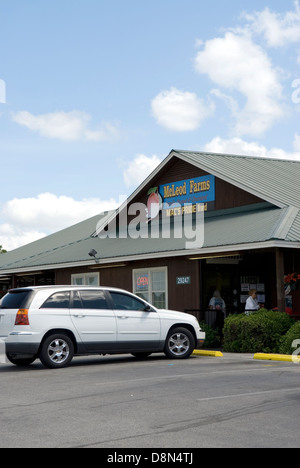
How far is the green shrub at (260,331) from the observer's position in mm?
18192

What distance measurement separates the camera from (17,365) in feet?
53.7

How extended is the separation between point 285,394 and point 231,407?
1.49 m

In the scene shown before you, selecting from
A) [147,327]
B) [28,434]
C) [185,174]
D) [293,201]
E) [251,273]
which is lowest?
[28,434]

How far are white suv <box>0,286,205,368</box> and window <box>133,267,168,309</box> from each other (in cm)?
689

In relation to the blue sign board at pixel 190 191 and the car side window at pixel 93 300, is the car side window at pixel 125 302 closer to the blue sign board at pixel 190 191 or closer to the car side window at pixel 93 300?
the car side window at pixel 93 300

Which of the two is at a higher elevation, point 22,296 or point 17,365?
point 22,296

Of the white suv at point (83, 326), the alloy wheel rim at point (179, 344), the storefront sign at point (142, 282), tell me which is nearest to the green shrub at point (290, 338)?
the white suv at point (83, 326)

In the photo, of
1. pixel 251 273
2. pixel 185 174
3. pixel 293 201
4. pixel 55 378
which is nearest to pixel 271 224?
pixel 293 201

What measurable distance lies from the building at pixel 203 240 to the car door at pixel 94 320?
4892mm

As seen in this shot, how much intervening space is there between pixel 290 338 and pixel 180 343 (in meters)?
2.75

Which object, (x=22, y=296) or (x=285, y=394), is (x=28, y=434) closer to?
(x=285, y=394)

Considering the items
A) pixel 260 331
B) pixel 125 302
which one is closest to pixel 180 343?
pixel 125 302

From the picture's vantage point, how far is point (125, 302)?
53.8ft

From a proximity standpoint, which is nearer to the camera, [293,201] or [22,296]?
[22,296]
